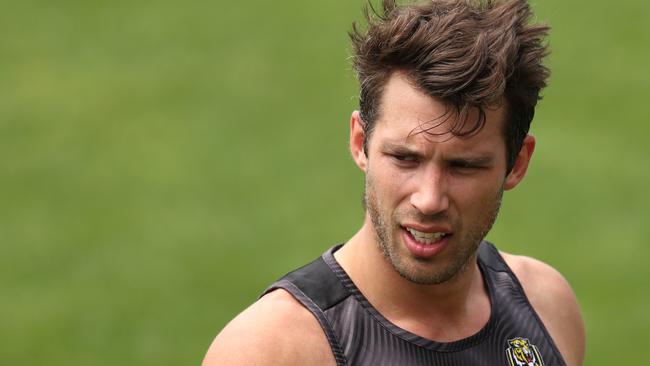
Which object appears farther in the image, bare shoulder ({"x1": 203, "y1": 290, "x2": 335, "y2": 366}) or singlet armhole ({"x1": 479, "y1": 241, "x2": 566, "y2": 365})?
singlet armhole ({"x1": 479, "y1": 241, "x2": 566, "y2": 365})

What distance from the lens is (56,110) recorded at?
48.8 ft

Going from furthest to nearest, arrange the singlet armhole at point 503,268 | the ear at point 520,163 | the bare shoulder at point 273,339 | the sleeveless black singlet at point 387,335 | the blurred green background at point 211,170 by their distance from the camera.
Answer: the blurred green background at point 211,170 → the singlet armhole at point 503,268 → the ear at point 520,163 → the sleeveless black singlet at point 387,335 → the bare shoulder at point 273,339

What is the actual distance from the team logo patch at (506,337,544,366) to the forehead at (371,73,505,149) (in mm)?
887

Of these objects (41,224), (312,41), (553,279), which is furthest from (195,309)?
(553,279)

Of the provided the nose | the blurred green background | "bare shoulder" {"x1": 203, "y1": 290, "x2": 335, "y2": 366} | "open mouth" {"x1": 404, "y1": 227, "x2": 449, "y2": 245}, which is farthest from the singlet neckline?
the blurred green background

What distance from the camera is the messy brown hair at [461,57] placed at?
17.1ft

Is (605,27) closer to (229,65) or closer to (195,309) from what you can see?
(229,65)

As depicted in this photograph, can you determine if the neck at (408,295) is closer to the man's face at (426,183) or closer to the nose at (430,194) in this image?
the man's face at (426,183)

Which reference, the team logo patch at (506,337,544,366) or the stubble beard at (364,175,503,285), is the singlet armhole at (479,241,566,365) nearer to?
the team logo patch at (506,337,544,366)

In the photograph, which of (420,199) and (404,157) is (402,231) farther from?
(404,157)

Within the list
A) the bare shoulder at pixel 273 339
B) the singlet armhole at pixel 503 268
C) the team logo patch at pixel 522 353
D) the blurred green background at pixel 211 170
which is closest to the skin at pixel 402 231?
the bare shoulder at pixel 273 339

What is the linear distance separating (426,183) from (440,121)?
0.77 feet

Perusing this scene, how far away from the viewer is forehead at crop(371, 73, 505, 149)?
5188mm

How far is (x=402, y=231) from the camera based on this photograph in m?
5.33
